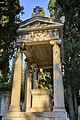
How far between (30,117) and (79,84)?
1180cm

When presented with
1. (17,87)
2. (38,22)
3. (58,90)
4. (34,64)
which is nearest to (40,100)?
(17,87)

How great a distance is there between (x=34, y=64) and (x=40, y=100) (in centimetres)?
270

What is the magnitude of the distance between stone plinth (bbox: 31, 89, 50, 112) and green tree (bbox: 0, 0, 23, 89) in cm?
311

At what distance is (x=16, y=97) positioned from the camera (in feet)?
30.2

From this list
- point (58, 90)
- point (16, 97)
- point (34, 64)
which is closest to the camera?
point (58, 90)

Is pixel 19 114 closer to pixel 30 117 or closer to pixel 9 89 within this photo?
pixel 30 117

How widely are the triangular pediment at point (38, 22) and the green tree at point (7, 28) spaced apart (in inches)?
52.6

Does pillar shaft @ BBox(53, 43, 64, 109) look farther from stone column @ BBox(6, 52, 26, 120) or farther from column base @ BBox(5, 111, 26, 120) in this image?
stone column @ BBox(6, 52, 26, 120)

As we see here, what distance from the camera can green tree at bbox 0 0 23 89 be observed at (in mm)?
7805

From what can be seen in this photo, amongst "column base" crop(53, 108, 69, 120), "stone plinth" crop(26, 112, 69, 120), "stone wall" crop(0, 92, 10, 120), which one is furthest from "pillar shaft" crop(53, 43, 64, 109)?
"stone wall" crop(0, 92, 10, 120)

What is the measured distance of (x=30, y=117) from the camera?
8375 mm

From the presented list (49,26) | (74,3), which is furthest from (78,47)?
(74,3)

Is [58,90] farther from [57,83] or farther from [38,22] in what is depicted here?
[38,22]

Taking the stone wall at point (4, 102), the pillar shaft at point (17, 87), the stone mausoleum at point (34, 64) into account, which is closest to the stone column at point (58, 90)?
the stone mausoleum at point (34, 64)
